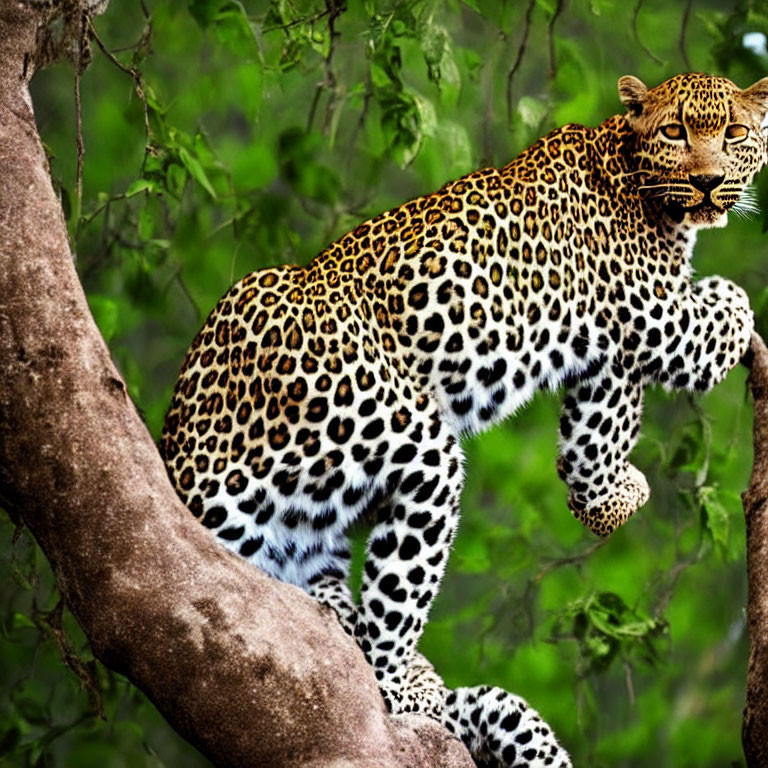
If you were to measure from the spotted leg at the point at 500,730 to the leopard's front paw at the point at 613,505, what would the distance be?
0.43 meters

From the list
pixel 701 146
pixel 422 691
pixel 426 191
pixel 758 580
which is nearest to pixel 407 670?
pixel 422 691

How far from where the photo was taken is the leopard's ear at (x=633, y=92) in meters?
2.96

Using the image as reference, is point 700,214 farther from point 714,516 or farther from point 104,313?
point 104,313

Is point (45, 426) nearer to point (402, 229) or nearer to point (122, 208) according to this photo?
point (402, 229)

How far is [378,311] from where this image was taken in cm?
273

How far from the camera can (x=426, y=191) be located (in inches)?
181

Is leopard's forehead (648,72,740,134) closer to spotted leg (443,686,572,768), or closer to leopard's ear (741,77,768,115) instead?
leopard's ear (741,77,768,115)

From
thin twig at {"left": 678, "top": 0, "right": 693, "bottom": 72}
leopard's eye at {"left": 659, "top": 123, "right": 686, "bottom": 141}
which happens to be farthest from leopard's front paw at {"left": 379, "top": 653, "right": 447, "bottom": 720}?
thin twig at {"left": 678, "top": 0, "right": 693, "bottom": 72}

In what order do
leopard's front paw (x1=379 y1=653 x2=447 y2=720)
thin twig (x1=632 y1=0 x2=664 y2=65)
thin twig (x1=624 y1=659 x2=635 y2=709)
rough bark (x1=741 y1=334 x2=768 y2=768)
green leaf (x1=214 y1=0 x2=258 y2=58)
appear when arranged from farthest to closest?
thin twig (x1=624 y1=659 x2=635 y2=709)
thin twig (x1=632 y1=0 x2=664 y2=65)
green leaf (x1=214 y1=0 x2=258 y2=58)
leopard's front paw (x1=379 y1=653 x2=447 y2=720)
rough bark (x1=741 y1=334 x2=768 y2=768)

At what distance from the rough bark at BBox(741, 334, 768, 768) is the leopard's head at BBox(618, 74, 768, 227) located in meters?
0.36

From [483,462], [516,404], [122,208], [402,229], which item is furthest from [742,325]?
[122,208]

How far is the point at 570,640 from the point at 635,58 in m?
2.07

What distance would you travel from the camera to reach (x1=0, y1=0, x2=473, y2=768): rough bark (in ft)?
7.02

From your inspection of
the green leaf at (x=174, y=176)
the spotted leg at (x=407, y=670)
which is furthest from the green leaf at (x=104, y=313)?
the spotted leg at (x=407, y=670)
